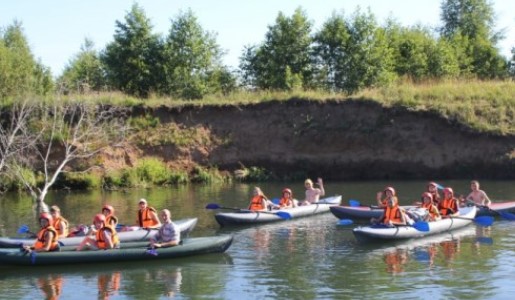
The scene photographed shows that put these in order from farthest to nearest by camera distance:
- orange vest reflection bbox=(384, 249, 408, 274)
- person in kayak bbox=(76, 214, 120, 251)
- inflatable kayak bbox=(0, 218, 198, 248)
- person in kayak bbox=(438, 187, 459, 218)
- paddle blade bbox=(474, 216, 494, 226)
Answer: person in kayak bbox=(438, 187, 459, 218), paddle blade bbox=(474, 216, 494, 226), inflatable kayak bbox=(0, 218, 198, 248), person in kayak bbox=(76, 214, 120, 251), orange vest reflection bbox=(384, 249, 408, 274)

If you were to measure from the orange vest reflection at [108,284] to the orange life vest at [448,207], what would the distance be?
9.11 metres

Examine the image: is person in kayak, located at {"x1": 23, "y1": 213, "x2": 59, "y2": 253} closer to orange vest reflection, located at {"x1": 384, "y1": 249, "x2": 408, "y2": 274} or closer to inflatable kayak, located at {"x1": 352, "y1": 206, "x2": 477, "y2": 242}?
inflatable kayak, located at {"x1": 352, "y1": 206, "x2": 477, "y2": 242}

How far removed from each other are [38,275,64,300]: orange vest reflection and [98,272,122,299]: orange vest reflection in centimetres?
73

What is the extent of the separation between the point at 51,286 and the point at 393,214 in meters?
8.05

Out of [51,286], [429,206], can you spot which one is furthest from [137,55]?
[51,286]

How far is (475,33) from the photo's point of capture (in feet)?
180

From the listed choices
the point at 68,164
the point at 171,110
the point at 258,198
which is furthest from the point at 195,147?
the point at 258,198

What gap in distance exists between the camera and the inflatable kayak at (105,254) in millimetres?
14117

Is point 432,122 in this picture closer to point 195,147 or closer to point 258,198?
point 195,147

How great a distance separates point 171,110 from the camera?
3453 centimetres

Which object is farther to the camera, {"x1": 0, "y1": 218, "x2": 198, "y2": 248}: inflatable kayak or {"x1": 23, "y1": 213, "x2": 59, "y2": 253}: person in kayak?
{"x1": 0, "y1": 218, "x2": 198, "y2": 248}: inflatable kayak

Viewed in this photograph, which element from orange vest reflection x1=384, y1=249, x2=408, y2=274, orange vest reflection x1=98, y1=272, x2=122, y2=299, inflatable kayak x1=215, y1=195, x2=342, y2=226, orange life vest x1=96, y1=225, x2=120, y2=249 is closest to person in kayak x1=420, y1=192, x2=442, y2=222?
orange vest reflection x1=384, y1=249, x2=408, y2=274

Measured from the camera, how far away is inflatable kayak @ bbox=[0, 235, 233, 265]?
14.1 m

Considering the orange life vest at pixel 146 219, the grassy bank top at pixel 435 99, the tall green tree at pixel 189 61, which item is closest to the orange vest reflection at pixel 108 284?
the orange life vest at pixel 146 219
